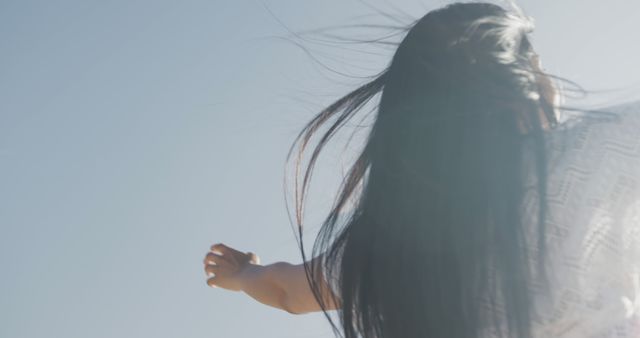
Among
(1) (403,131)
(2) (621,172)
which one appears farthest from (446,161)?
(2) (621,172)

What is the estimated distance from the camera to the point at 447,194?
6.83ft

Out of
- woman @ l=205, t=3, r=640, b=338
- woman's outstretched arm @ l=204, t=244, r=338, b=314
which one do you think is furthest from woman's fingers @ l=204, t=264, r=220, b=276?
woman @ l=205, t=3, r=640, b=338

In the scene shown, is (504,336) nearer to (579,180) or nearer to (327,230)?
(579,180)

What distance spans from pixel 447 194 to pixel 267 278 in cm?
82

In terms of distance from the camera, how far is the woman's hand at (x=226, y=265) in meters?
2.84

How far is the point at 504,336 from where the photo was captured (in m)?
1.91

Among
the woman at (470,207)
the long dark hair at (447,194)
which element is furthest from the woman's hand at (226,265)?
the long dark hair at (447,194)

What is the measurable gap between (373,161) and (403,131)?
0.13 meters

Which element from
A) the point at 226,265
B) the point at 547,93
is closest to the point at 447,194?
the point at 547,93

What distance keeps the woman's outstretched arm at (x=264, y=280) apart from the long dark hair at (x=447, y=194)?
7.3 inches

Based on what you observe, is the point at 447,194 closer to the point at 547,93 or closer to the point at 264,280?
the point at 547,93

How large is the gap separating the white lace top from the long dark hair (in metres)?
0.04

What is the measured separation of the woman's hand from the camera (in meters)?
2.84

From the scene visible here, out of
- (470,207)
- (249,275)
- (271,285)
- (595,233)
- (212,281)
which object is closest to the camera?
(595,233)
